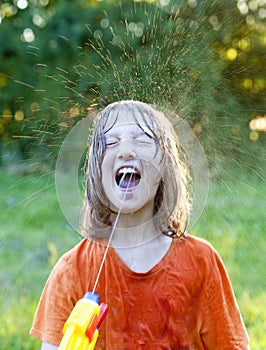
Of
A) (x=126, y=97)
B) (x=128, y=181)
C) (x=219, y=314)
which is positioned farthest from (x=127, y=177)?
(x=126, y=97)

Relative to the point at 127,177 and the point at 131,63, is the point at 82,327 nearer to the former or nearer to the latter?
the point at 127,177

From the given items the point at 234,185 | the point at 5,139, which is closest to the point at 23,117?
the point at 5,139

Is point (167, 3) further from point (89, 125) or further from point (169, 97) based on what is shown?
point (89, 125)

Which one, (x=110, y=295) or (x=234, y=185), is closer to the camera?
(x=110, y=295)

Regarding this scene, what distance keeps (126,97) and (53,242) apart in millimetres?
1000

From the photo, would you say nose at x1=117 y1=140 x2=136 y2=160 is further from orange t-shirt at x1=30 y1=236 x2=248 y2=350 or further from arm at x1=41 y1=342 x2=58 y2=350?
arm at x1=41 y1=342 x2=58 y2=350

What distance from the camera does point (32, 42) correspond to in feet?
16.0

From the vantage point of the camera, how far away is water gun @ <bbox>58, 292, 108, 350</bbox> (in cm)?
116

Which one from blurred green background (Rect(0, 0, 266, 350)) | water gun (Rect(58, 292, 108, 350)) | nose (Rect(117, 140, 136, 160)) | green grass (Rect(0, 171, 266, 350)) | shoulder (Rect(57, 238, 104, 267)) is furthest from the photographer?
blurred green background (Rect(0, 0, 266, 350))

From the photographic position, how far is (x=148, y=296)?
5.04ft

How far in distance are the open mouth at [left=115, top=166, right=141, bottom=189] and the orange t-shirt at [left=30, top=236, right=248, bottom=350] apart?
156mm

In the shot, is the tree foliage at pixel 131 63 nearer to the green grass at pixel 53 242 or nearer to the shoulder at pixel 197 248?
the green grass at pixel 53 242

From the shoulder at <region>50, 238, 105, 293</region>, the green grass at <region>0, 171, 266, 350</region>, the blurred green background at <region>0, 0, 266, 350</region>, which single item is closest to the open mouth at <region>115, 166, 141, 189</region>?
the shoulder at <region>50, 238, 105, 293</region>

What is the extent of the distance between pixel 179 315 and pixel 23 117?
3072mm
